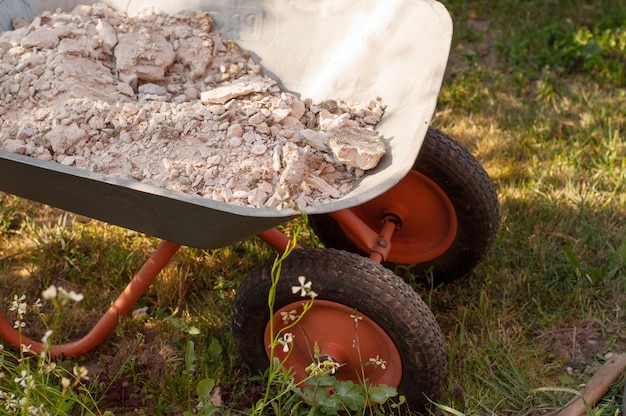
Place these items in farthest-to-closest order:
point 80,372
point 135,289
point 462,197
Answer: point 462,197, point 135,289, point 80,372

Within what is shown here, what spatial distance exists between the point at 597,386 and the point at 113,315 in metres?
1.35

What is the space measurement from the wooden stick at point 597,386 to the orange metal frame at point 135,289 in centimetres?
63

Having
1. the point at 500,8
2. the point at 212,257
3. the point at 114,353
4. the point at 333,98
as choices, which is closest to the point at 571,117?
the point at 500,8

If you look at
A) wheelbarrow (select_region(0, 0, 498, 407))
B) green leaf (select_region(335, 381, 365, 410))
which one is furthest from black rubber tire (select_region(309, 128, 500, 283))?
green leaf (select_region(335, 381, 365, 410))

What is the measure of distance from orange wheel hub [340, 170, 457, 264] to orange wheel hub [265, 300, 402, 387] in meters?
0.45

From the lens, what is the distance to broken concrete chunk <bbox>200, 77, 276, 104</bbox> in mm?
1999

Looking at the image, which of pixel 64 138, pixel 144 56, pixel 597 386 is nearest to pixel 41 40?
pixel 144 56

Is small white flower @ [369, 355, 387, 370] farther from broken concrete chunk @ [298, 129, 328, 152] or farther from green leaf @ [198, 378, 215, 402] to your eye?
broken concrete chunk @ [298, 129, 328, 152]

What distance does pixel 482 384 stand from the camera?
2.01 metres

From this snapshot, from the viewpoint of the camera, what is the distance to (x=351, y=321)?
1774 mm

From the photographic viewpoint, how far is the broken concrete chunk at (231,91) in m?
2.00

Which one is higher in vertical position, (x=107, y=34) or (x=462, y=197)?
(x=107, y=34)

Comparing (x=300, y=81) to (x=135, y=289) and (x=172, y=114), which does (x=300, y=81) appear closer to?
(x=172, y=114)

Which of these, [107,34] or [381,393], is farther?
[107,34]
